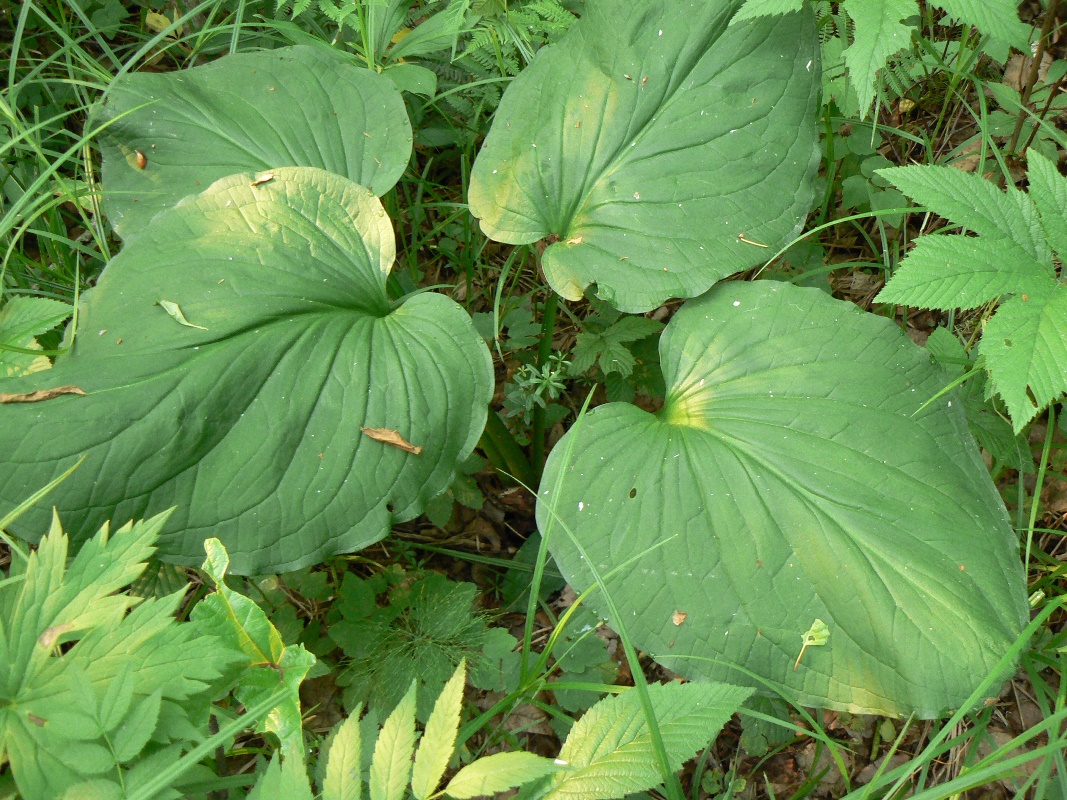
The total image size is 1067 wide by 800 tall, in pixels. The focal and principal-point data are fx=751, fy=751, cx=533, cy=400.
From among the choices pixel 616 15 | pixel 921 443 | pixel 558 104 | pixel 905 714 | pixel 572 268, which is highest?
pixel 616 15

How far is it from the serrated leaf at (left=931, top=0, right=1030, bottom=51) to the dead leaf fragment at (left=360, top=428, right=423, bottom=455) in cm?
140

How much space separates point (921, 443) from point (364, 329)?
1214 mm

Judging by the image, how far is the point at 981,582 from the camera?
1456 millimetres

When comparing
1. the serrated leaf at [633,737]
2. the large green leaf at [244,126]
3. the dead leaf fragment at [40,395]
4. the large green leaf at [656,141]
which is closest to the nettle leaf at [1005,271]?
the large green leaf at [656,141]

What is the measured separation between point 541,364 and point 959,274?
108 cm

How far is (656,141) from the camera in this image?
1.84 m

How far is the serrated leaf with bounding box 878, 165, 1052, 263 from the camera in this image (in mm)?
1526

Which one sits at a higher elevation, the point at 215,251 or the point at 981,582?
the point at 215,251

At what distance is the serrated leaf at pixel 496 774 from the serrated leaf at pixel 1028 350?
948mm

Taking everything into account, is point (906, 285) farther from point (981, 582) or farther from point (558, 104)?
point (558, 104)

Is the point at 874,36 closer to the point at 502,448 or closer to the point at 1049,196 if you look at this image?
the point at 1049,196

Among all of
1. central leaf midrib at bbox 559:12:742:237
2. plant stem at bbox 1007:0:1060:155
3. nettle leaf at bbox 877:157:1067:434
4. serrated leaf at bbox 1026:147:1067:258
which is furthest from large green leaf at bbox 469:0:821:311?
plant stem at bbox 1007:0:1060:155

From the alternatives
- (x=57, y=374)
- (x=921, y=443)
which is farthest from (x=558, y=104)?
(x=57, y=374)

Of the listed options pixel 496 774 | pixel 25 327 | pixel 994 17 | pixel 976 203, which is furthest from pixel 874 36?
pixel 25 327
